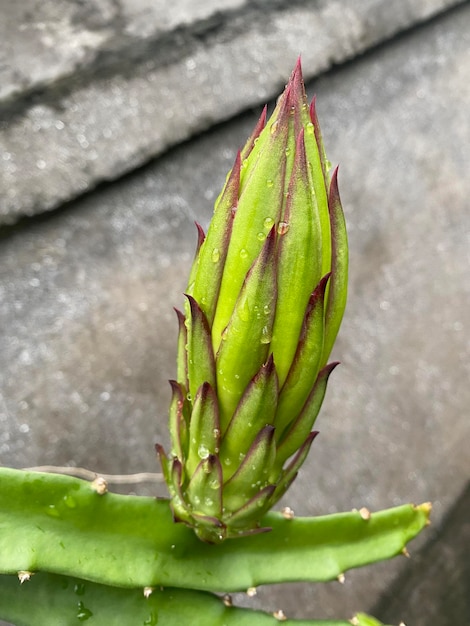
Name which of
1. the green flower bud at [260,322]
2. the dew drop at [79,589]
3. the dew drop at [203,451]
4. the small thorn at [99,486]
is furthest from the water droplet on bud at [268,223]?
the dew drop at [79,589]

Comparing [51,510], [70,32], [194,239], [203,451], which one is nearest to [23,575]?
[51,510]

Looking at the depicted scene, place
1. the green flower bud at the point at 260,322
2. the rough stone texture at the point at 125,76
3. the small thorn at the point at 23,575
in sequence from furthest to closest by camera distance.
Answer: the rough stone texture at the point at 125,76 → the small thorn at the point at 23,575 → the green flower bud at the point at 260,322

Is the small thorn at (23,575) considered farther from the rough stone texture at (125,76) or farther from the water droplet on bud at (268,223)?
the rough stone texture at (125,76)

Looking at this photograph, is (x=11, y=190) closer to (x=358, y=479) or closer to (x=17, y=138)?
(x=17, y=138)

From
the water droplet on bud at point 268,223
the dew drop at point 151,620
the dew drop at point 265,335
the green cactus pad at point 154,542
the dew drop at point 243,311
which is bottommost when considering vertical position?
the dew drop at point 151,620

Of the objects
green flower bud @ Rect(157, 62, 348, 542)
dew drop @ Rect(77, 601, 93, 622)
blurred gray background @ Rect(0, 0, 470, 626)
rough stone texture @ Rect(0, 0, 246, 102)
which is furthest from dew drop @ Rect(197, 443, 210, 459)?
rough stone texture @ Rect(0, 0, 246, 102)

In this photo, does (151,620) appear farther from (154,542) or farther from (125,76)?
(125,76)

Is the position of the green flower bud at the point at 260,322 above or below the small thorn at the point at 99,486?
above
